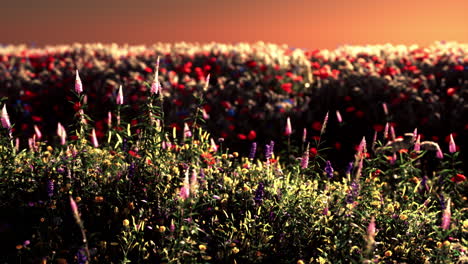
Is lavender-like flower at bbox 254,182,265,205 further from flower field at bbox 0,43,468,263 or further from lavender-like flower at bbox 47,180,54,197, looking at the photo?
lavender-like flower at bbox 47,180,54,197

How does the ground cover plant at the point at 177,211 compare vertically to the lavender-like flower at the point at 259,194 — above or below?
below

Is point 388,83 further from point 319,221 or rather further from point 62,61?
point 62,61

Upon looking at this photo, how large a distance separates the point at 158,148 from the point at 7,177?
118cm

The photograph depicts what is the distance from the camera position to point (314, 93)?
9.15 meters

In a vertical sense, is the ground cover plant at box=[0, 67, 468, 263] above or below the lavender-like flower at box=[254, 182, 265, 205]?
below

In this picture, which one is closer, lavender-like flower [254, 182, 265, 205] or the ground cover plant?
the ground cover plant

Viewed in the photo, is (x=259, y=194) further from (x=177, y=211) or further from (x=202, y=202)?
(x=177, y=211)

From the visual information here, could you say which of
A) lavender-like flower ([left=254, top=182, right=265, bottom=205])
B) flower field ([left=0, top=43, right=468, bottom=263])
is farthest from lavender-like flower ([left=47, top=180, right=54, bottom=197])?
lavender-like flower ([left=254, top=182, right=265, bottom=205])

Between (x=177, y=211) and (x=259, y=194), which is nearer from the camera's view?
(x=177, y=211)

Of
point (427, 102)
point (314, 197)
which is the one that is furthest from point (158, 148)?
point (427, 102)

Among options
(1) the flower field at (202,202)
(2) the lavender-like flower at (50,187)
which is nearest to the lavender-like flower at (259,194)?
(1) the flower field at (202,202)

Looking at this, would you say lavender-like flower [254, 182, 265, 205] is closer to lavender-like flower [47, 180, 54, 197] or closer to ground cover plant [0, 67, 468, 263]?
ground cover plant [0, 67, 468, 263]

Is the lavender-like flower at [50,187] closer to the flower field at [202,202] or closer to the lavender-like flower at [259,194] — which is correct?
the flower field at [202,202]

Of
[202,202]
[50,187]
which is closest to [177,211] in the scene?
[202,202]
